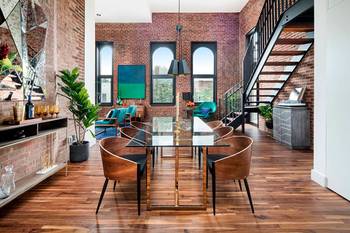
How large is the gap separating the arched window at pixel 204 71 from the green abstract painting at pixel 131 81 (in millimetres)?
2099

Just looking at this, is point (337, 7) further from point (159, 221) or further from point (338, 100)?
point (159, 221)

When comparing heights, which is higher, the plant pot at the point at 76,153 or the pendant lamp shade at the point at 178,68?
the pendant lamp shade at the point at 178,68

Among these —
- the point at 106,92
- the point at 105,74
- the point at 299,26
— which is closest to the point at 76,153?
the point at 299,26

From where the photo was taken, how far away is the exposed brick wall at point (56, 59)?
323cm

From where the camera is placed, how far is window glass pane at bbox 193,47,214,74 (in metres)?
10.7

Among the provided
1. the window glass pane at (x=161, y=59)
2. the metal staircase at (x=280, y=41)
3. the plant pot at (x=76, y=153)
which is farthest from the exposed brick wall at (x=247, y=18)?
the plant pot at (x=76, y=153)

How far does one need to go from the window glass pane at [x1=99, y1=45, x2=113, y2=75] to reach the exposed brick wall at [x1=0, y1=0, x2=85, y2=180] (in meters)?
5.27

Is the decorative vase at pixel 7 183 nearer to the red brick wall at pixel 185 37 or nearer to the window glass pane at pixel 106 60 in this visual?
the red brick wall at pixel 185 37

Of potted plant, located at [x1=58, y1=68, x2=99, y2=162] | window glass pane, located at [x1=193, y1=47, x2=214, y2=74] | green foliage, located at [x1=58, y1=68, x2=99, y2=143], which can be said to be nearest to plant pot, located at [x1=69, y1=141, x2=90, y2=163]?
potted plant, located at [x1=58, y1=68, x2=99, y2=162]

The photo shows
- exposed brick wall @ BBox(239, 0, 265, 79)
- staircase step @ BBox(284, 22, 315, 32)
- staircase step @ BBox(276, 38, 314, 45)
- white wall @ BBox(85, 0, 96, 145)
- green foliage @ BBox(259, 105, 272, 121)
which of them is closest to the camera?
staircase step @ BBox(284, 22, 315, 32)

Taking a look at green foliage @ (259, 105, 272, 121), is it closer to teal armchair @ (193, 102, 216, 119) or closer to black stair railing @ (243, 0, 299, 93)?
black stair railing @ (243, 0, 299, 93)

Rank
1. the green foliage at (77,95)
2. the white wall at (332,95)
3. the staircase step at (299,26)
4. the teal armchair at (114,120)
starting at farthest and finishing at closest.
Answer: the teal armchair at (114,120) → the staircase step at (299,26) → the green foliage at (77,95) → the white wall at (332,95)

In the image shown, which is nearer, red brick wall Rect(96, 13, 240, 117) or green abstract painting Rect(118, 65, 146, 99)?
red brick wall Rect(96, 13, 240, 117)

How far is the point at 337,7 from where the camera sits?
305 centimetres
